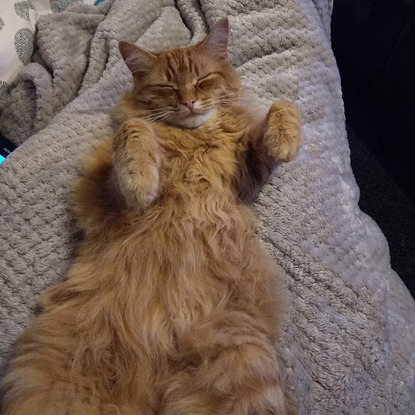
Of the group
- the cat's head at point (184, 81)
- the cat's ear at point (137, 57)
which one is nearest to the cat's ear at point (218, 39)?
the cat's head at point (184, 81)

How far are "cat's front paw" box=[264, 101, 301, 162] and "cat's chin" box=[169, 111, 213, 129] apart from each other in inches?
8.0

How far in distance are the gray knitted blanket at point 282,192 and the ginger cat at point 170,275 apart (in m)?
0.09

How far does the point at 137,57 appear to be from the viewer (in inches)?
55.3

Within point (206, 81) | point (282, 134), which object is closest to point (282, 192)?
point (282, 134)

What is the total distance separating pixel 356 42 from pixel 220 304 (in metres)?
1.61

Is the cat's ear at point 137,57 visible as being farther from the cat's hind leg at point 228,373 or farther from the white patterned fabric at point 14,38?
the cat's hind leg at point 228,373

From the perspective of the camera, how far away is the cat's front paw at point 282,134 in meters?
1.22

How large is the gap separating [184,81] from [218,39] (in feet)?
0.61

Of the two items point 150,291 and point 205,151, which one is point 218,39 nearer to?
point 205,151

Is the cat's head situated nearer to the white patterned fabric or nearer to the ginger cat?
the ginger cat

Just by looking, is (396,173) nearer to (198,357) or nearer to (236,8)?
(236,8)

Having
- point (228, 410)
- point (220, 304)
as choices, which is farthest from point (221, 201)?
point (228, 410)

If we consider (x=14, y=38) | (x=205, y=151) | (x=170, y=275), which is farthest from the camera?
(x=14, y=38)

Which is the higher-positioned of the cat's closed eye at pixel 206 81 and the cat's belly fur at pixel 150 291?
the cat's closed eye at pixel 206 81
